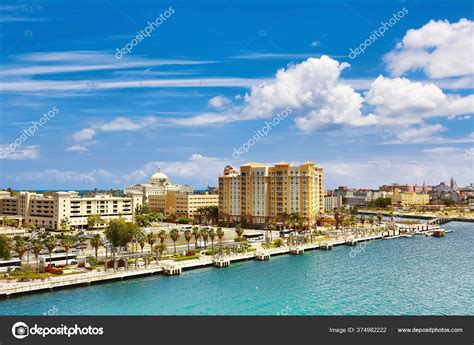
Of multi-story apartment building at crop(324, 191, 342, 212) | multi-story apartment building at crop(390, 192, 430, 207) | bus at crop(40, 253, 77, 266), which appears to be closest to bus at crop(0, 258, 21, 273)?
bus at crop(40, 253, 77, 266)

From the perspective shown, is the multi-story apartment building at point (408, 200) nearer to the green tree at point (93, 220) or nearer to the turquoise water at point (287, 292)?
the green tree at point (93, 220)

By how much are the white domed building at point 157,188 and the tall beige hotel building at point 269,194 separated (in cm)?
2169

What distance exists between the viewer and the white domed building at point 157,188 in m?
95.2

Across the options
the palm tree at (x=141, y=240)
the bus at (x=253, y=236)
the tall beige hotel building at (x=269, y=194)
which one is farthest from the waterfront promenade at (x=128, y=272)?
the tall beige hotel building at (x=269, y=194)

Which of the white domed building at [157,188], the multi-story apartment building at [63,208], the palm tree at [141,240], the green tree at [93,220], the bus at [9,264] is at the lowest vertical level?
the bus at [9,264]

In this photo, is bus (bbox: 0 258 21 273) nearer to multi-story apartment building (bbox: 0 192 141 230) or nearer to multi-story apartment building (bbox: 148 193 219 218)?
multi-story apartment building (bbox: 0 192 141 230)

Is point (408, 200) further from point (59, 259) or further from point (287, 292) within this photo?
point (59, 259)

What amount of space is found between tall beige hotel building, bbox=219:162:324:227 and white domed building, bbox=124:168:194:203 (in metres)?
21.7

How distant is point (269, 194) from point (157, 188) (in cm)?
3818
